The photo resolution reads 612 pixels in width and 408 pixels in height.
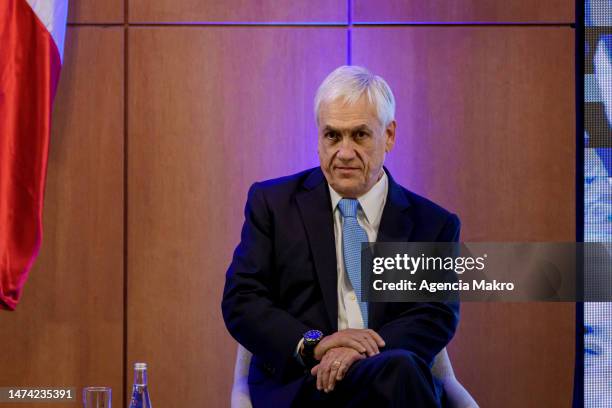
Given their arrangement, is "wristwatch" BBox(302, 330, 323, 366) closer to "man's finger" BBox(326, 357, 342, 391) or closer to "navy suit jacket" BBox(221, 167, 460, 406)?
"navy suit jacket" BBox(221, 167, 460, 406)

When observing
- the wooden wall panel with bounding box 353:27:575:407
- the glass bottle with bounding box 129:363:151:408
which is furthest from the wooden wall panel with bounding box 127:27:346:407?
the glass bottle with bounding box 129:363:151:408

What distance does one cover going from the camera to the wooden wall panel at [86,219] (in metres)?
3.61

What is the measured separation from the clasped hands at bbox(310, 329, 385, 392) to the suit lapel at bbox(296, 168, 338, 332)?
248 millimetres

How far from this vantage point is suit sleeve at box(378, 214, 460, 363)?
2.78 meters

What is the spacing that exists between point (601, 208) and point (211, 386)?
1801 mm

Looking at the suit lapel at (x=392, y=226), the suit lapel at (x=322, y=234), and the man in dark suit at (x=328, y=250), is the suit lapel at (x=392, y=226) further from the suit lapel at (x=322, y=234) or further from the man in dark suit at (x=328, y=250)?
the suit lapel at (x=322, y=234)

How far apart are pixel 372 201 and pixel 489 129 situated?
82 cm

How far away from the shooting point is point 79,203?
11.9 ft

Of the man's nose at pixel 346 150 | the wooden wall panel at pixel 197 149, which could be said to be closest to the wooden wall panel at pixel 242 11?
the wooden wall panel at pixel 197 149

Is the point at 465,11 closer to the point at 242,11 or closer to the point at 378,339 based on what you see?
the point at 242,11

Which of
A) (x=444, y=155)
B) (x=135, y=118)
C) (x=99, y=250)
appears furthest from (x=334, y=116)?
(x=99, y=250)

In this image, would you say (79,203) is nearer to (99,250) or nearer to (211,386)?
(99,250)

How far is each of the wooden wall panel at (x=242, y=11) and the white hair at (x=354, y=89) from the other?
2.29 feet

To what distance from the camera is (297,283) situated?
293 centimetres
